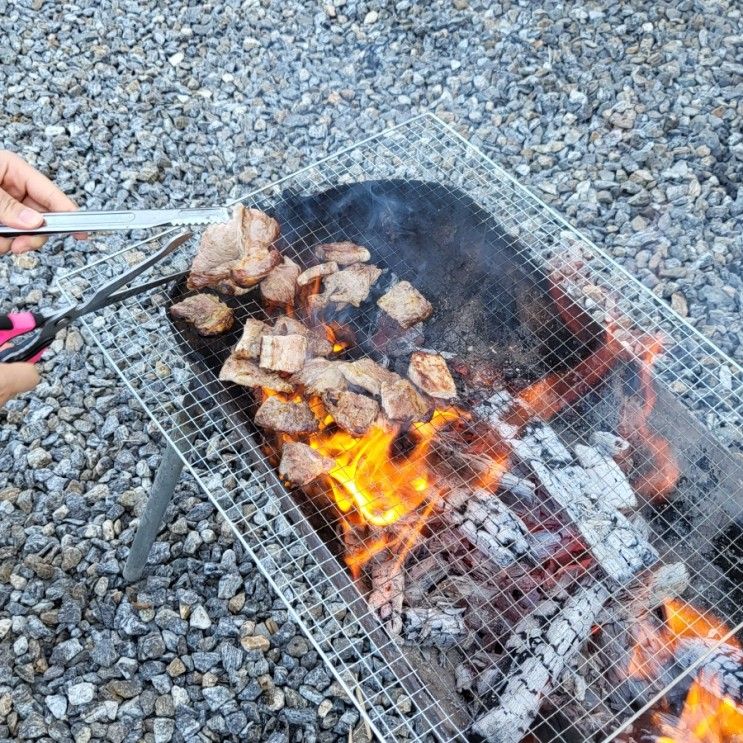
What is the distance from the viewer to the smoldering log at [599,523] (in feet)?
7.33

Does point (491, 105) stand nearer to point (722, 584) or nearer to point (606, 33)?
point (606, 33)

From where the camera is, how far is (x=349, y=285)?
105 inches

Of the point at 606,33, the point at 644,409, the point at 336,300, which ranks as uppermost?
the point at 606,33

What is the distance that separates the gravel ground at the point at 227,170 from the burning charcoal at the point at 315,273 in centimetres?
109

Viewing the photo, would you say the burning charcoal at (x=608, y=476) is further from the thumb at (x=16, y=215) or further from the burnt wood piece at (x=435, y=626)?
the thumb at (x=16, y=215)

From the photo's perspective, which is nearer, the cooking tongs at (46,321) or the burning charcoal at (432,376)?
the cooking tongs at (46,321)

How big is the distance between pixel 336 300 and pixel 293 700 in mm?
1416

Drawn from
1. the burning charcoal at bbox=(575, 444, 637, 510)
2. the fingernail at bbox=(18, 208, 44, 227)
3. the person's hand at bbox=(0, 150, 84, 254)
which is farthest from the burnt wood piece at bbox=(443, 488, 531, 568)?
the person's hand at bbox=(0, 150, 84, 254)

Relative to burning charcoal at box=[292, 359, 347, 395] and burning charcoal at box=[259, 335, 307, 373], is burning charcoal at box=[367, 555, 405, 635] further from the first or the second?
burning charcoal at box=[259, 335, 307, 373]

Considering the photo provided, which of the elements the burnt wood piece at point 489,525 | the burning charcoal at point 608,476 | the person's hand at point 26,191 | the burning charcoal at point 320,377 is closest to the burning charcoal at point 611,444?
the burning charcoal at point 608,476

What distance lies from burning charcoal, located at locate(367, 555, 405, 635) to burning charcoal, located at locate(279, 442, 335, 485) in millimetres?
310

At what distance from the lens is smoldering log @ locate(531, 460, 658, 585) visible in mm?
2234

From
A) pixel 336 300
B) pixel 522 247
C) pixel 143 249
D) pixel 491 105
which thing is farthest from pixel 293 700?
pixel 491 105

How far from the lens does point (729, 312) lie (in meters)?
3.71
